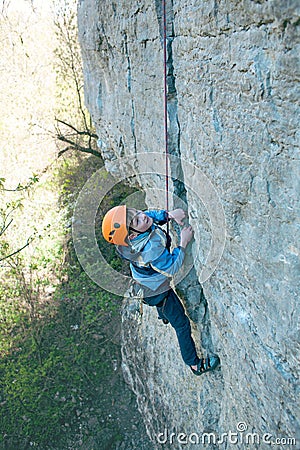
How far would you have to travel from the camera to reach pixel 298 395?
2043 millimetres

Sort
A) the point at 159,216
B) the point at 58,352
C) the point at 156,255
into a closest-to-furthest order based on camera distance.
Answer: the point at 156,255 < the point at 159,216 < the point at 58,352

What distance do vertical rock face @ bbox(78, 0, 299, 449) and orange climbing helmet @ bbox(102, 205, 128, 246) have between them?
1.51 ft

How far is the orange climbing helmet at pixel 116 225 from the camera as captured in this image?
293cm

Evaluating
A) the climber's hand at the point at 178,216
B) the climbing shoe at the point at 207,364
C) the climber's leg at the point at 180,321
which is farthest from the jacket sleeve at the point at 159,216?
the climbing shoe at the point at 207,364

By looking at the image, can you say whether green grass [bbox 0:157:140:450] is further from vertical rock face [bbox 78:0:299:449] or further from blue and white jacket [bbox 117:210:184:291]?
blue and white jacket [bbox 117:210:184:291]

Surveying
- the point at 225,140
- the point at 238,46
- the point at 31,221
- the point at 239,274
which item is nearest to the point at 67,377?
the point at 31,221

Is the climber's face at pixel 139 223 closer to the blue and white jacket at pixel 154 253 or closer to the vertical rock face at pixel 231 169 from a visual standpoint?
the blue and white jacket at pixel 154 253

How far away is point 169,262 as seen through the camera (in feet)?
10.1

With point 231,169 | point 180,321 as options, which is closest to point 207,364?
point 180,321

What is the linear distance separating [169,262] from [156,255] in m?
0.10

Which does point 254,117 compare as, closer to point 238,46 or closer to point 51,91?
point 238,46

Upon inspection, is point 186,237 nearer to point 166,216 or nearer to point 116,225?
point 166,216

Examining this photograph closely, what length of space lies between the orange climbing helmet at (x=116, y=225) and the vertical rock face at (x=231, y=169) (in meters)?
0.46

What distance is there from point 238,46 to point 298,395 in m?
1.54
